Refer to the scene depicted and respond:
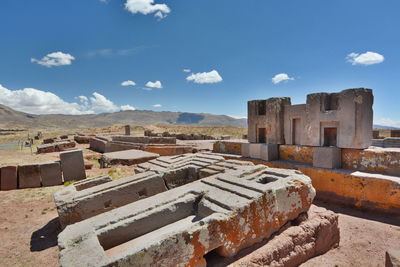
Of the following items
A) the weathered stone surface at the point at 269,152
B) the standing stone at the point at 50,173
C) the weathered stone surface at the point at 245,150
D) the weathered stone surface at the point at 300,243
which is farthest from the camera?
the weathered stone surface at the point at 245,150

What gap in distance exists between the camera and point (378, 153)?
217 inches

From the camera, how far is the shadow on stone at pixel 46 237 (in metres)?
3.91

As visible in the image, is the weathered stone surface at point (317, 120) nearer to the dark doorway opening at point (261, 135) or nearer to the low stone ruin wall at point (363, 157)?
the dark doorway opening at point (261, 135)

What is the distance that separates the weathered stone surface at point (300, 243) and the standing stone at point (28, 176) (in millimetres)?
6949

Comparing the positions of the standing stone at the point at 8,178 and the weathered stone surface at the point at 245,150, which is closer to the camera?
the standing stone at the point at 8,178

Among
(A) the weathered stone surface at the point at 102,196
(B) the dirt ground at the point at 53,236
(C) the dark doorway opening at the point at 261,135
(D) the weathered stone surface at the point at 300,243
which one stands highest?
(C) the dark doorway opening at the point at 261,135

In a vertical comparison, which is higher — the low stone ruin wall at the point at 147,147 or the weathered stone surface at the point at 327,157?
the weathered stone surface at the point at 327,157

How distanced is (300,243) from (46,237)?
4.40 meters

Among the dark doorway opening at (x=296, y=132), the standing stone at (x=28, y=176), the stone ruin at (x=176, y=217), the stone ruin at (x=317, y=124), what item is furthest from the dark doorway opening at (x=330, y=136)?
the standing stone at (x=28, y=176)

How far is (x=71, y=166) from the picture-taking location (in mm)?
7371

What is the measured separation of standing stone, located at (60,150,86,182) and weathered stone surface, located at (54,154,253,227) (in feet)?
9.36

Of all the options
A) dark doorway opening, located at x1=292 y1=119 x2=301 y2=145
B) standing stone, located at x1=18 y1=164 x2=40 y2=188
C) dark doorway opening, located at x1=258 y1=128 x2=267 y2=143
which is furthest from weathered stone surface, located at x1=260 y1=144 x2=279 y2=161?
standing stone, located at x1=18 y1=164 x2=40 y2=188

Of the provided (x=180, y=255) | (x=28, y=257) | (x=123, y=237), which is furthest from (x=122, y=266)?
(x=28, y=257)

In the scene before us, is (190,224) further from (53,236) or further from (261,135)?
(261,135)
